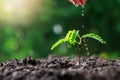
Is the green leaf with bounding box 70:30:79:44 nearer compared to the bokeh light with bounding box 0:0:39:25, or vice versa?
the green leaf with bounding box 70:30:79:44

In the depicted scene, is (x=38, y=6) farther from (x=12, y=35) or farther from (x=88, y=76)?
(x=88, y=76)

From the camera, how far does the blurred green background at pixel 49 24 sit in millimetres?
5805

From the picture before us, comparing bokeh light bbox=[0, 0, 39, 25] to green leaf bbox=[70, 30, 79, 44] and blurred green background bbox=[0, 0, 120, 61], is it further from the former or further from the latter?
green leaf bbox=[70, 30, 79, 44]

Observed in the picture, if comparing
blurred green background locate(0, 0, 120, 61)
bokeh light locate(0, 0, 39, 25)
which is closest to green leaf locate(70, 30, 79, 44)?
blurred green background locate(0, 0, 120, 61)

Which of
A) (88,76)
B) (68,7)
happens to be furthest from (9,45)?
(88,76)

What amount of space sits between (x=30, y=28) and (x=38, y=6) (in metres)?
0.31

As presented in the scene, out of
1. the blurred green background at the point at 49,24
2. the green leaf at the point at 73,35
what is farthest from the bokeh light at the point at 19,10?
the green leaf at the point at 73,35

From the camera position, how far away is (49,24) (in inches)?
231

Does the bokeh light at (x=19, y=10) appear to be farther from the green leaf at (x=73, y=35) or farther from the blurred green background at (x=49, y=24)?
the green leaf at (x=73, y=35)

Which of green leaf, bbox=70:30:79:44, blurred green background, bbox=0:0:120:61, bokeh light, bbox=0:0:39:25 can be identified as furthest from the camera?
bokeh light, bbox=0:0:39:25

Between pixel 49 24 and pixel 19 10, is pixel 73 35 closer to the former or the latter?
pixel 49 24

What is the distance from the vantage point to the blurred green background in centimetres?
580

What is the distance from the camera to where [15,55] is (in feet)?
19.3

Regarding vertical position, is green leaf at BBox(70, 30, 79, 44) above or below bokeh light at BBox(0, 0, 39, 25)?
below
